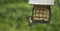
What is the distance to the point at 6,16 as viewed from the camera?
134 centimetres

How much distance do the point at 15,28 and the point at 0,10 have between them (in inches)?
6.6

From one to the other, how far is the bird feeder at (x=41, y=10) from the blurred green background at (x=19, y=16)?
0.09 feet

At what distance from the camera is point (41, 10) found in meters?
1.34

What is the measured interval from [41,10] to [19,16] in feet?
0.53

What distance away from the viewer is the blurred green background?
134 centimetres

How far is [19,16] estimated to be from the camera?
134cm

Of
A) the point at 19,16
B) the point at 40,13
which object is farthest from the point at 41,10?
the point at 19,16

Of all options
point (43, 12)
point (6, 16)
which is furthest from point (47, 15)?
point (6, 16)

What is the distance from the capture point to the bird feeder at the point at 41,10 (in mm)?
1330

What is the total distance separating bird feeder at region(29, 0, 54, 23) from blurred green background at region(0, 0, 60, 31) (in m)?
0.03

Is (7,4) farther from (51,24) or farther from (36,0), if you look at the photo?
(51,24)

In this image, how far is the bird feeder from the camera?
133 cm

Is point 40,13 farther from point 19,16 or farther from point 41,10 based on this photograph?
point 19,16

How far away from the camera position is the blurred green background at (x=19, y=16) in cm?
134
